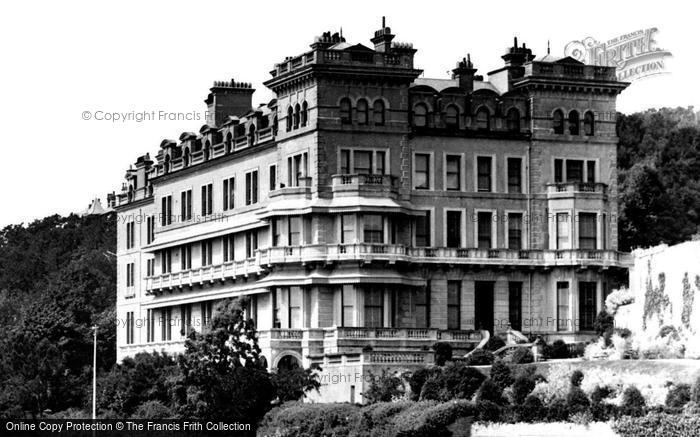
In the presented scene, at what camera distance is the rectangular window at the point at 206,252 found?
11459cm

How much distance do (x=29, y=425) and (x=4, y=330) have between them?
3224 centimetres

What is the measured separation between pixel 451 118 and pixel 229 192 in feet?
47.1

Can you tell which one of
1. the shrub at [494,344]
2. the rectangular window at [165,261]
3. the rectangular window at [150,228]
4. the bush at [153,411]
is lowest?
the bush at [153,411]

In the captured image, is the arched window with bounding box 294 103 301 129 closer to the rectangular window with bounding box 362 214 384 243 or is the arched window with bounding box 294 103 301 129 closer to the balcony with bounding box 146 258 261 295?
the rectangular window with bounding box 362 214 384 243

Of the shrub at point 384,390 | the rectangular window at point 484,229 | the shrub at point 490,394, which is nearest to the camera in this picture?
the shrub at point 490,394

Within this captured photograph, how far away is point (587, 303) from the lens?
103562 mm

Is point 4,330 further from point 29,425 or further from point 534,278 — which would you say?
point 534,278

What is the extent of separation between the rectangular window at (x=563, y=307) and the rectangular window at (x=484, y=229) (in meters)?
4.23

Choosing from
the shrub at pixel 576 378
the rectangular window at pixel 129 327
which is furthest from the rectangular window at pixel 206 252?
the shrub at pixel 576 378

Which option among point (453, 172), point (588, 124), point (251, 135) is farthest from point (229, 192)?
point (588, 124)

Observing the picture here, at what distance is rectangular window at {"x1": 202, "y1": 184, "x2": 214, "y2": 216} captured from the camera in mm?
114438

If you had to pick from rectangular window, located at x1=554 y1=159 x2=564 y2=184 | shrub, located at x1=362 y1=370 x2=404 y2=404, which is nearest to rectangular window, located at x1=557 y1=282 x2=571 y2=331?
rectangular window, located at x1=554 y1=159 x2=564 y2=184

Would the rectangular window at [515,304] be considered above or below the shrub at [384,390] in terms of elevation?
above

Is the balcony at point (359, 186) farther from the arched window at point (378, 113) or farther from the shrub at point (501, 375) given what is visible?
the shrub at point (501, 375)
